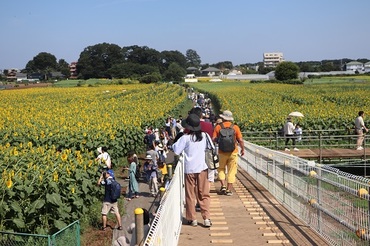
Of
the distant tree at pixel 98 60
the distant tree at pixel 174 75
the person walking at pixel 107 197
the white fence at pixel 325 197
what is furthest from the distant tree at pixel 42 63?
the white fence at pixel 325 197

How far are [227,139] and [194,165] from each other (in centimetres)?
223

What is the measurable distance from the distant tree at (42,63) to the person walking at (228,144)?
7123 inches

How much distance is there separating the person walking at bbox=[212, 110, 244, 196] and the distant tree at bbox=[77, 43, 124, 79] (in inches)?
5586

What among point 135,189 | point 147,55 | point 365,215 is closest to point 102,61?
point 147,55

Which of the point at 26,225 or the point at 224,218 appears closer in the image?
the point at 224,218

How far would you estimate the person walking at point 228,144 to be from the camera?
9648mm

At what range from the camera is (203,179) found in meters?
7.67

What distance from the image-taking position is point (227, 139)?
9.64 metres

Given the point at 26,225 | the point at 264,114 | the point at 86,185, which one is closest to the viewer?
the point at 26,225

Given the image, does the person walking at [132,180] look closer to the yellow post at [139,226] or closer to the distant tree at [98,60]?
the yellow post at [139,226]

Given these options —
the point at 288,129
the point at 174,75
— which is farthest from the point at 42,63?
the point at 288,129

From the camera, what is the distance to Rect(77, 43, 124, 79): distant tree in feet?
505

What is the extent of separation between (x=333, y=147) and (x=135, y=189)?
33.1ft

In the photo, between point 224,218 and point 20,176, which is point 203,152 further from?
point 20,176
